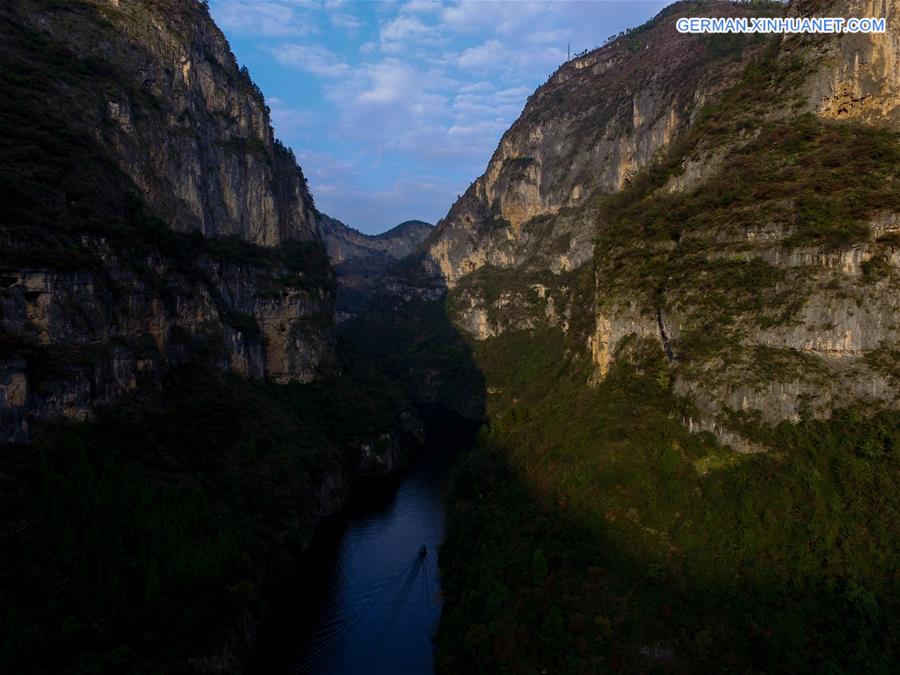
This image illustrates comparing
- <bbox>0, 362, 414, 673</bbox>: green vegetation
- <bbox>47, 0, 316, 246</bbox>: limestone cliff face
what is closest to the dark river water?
<bbox>0, 362, 414, 673</bbox>: green vegetation

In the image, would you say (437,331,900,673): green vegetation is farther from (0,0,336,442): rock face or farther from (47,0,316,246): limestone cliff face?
(47,0,316,246): limestone cliff face

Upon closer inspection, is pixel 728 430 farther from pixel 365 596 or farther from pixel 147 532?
pixel 147 532

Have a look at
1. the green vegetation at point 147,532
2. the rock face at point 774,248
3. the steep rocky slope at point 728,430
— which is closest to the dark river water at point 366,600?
the green vegetation at point 147,532

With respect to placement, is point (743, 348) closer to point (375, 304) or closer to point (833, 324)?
point (833, 324)

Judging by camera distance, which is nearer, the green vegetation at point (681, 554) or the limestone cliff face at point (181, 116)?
the green vegetation at point (681, 554)

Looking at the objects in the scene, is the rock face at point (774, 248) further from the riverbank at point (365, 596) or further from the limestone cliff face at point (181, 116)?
the limestone cliff face at point (181, 116)

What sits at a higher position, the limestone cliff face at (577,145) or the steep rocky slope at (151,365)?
the limestone cliff face at (577,145)

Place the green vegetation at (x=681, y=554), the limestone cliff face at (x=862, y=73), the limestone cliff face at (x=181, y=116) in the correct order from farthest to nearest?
the limestone cliff face at (x=181, y=116)
the limestone cliff face at (x=862, y=73)
the green vegetation at (x=681, y=554)
